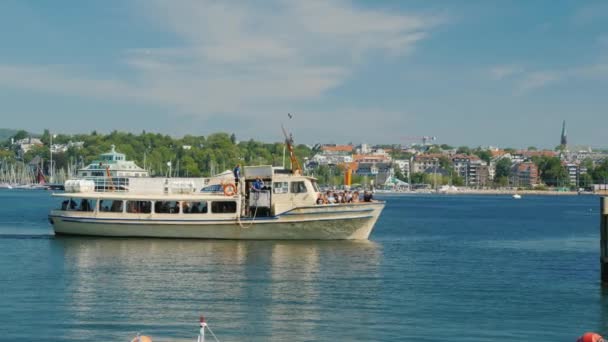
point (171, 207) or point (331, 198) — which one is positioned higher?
point (331, 198)

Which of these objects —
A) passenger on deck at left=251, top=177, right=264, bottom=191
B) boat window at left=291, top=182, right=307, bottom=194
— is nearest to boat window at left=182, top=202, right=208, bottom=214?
passenger on deck at left=251, top=177, right=264, bottom=191

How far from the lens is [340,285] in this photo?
126 feet

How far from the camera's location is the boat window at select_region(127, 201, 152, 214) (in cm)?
5678

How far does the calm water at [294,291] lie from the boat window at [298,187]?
3.20 metres

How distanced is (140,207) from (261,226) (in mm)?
7741

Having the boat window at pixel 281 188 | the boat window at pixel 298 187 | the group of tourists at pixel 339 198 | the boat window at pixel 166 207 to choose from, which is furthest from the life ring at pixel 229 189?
the group of tourists at pixel 339 198

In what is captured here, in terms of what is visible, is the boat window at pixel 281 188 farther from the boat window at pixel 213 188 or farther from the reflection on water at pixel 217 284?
the boat window at pixel 213 188

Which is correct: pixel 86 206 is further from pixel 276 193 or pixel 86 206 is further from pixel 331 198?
pixel 331 198

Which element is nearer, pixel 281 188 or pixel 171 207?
pixel 281 188

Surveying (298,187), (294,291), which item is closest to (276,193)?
(298,187)

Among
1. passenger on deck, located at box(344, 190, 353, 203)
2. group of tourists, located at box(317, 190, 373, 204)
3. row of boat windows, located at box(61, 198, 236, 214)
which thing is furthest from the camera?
passenger on deck, located at box(344, 190, 353, 203)

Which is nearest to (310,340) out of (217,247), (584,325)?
(584,325)

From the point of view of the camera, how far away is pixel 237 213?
55.5m

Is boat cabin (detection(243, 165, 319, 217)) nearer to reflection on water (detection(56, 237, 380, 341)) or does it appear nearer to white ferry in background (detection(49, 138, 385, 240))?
white ferry in background (detection(49, 138, 385, 240))
